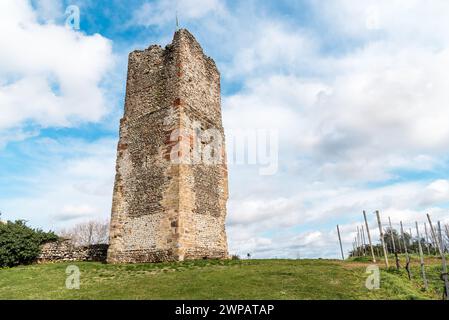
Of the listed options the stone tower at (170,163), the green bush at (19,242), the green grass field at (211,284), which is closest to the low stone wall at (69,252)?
the green bush at (19,242)

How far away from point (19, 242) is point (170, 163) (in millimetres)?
12037

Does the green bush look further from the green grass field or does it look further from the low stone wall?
the green grass field

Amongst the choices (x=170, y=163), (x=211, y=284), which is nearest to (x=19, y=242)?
(x=170, y=163)

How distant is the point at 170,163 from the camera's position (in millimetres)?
18484

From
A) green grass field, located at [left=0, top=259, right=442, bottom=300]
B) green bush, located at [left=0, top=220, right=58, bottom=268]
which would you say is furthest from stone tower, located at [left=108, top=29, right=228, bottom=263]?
green bush, located at [left=0, top=220, right=58, bottom=268]

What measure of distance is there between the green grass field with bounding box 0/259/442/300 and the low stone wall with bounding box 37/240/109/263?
21.1 ft

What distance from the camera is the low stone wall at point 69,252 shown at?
878 inches

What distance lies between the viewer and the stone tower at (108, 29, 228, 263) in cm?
1788

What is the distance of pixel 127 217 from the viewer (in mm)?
19422

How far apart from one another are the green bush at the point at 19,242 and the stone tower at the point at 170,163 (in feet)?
23.6
